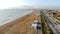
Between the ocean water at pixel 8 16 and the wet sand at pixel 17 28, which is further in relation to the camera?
the ocean water at pixel 8 16

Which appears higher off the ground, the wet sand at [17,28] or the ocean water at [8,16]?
the wet sand at [17,28]

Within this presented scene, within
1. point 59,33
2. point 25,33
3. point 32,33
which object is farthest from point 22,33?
point 59,33

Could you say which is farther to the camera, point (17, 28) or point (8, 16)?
point (8, 16)

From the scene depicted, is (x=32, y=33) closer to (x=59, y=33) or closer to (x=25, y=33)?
(x=25, y=33)

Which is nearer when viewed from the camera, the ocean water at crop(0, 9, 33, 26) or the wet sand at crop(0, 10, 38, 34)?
the wet sand at crop(0, 10, 38, 34)

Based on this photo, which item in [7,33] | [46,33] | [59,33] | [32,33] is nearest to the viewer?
[46,33]

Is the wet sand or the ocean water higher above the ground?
the wet sand

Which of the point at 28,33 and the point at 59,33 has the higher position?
the point at 59,33

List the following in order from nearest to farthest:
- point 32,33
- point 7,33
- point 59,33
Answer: point 59,33
point 32,33
point 7,33

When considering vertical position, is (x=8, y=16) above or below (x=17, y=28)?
below

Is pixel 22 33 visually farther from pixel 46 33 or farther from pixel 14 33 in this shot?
pixel 46 33

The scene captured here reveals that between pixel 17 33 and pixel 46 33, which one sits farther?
pixel 17 33
